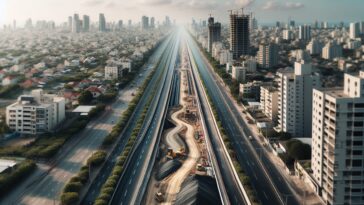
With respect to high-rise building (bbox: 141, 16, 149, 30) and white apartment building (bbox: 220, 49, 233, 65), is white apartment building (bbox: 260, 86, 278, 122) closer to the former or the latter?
white apartment building (bbox: 220, 49, 233, 65)

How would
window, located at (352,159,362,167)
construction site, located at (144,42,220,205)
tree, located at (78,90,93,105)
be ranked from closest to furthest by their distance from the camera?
1. window, located at (352,159,362,167)
2. construction site, located at (144,42,220,205)
3. tree, located at (78,90,93,105)

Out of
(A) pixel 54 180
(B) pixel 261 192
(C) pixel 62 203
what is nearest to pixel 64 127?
(A) pixel 54 180

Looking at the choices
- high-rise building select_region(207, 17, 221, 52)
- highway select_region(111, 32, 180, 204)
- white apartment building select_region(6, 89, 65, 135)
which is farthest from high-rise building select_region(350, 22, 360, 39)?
white apartment building select_region(6, 89, 65, 135)

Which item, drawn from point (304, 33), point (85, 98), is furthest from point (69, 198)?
point (304, 33)

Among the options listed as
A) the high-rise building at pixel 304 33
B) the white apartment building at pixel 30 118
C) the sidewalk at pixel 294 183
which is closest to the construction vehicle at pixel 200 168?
the sidewalk at pixel 294 183

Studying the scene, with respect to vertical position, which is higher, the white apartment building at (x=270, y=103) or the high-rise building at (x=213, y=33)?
the high-rise building at (x=213, y=33)

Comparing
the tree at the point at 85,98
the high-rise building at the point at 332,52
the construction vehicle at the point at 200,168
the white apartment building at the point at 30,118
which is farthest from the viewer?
the high-rise building at the point at 332,52

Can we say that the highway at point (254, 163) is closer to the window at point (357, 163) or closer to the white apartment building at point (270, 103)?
the white apartment building at point (270, 103)
